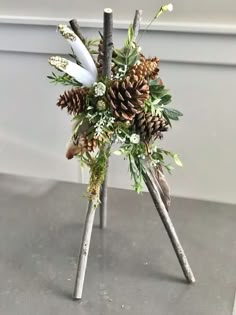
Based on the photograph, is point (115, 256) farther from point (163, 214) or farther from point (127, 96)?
point (127, 96)

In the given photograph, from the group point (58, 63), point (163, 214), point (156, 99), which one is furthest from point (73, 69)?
point (163, 214)

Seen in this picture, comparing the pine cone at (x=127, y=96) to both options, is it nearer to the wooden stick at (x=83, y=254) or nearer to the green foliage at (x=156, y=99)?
the green foliage at (x=156, y=99)

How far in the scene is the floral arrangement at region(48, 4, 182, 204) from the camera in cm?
66

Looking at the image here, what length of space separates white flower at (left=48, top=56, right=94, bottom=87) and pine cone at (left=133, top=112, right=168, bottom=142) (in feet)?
0.27

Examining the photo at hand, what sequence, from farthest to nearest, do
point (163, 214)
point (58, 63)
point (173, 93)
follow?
1. point (173, 93)
2. point (163, 214)
3. point (58, 63)

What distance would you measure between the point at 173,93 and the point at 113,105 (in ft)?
1.22

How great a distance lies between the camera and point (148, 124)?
69 centimetres

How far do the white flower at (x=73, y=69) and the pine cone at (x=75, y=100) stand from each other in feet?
0.04

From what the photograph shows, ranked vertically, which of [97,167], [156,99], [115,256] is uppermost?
[156,99]

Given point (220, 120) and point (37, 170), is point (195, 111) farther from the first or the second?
point (37, 170)

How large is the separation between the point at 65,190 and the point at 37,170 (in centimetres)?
13

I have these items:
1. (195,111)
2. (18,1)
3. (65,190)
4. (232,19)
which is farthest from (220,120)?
(18,1)

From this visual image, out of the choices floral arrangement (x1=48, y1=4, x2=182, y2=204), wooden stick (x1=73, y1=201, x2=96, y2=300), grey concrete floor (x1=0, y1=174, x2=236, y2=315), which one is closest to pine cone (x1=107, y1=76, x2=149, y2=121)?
floral arrangement (x1=48, y1=4, x2=182, y2=204)

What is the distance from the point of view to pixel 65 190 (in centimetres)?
108
